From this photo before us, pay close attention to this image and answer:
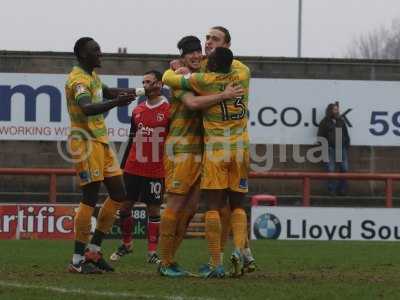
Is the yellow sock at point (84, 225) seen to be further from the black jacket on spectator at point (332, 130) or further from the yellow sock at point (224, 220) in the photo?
the black jacket on spectator at point (332, 130)

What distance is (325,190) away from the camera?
2452cm

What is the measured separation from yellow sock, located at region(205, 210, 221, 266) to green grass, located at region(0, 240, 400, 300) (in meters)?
0.29

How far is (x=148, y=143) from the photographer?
44.2 feet

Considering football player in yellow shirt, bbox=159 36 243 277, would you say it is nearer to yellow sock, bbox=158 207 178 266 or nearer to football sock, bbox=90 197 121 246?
yellow sock, bbox=158 207 178 266

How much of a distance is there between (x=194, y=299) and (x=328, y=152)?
16326 millimetres

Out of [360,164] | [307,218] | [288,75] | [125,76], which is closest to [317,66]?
[288,75]

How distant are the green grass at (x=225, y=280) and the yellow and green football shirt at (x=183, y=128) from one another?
1157mm

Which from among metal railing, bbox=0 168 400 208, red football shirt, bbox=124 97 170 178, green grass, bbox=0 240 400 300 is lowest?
green grass, bbox=0 240 400 300

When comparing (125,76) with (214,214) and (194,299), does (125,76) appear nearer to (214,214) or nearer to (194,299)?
(214,214)

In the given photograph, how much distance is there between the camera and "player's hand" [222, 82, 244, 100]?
32.5ft

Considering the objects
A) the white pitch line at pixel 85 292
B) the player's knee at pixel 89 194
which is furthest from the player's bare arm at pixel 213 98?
the white pitch line at pixel 85 292

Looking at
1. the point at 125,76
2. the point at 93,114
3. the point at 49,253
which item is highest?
the point at 125,76

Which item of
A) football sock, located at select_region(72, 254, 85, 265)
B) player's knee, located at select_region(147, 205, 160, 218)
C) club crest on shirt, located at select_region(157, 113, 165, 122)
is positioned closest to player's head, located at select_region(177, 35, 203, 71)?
football sock, located at select_region(72, 254, 85, 265)

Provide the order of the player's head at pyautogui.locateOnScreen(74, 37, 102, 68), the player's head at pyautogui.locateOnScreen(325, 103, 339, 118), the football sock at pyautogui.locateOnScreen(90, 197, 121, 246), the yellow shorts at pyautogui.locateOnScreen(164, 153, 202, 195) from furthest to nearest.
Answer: the player's head at pyautogui.locateOnScreen(325, 103, 339, 118), the football sock at pyautogui.locateOnScreen(90, 197, 121, 246), the player's head at pyautogui.locateOnScreen(74, 37, 102, 68), the yellow shorts at pyautogui.locateOnScreen(164, 153, 202, 195)
